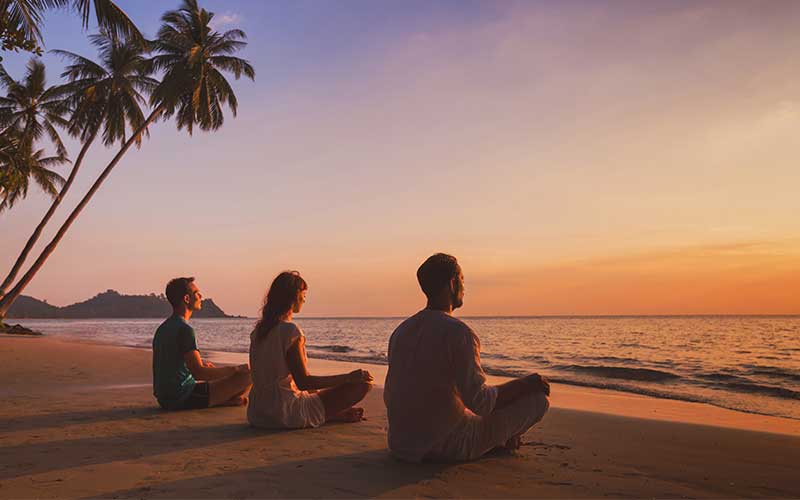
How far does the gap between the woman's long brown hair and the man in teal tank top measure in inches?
47.2

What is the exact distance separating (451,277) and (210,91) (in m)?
24.2

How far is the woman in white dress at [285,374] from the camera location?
499cm

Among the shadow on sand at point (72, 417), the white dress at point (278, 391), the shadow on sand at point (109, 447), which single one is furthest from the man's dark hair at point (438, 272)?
the shadow on sand at point (72, 417)

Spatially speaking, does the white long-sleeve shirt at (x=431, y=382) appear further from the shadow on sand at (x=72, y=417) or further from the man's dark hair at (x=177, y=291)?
the shadow on sand at (x=72, y=417)

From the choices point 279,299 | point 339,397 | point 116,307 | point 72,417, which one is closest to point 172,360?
point 72,417

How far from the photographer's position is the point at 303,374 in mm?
4969

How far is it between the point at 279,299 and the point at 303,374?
724 millimetres

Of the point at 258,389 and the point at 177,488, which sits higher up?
the point at 258,389

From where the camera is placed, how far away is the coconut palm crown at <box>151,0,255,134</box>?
23078 mm

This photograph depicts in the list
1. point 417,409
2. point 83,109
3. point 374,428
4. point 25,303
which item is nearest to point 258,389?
point 374,428

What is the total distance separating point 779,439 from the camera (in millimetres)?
5680

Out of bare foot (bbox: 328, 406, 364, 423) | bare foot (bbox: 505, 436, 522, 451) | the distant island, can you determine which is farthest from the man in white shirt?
the distant island

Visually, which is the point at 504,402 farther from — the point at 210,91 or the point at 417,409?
the point at 210,91

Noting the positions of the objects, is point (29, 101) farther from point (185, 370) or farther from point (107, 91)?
point (185, 370)
